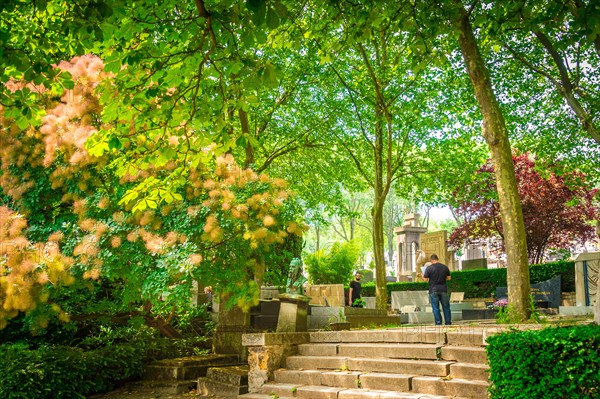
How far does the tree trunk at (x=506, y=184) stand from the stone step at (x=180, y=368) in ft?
20.1

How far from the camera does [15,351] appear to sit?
31.2 ft

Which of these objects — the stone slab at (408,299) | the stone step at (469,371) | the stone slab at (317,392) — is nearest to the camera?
the stone step at (469,371)

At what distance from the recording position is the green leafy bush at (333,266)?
73.9 ft

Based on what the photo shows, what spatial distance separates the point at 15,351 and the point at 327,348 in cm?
543

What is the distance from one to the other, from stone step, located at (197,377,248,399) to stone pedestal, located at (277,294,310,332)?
1402 mm

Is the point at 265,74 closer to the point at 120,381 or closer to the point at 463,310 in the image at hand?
the point at 120,381

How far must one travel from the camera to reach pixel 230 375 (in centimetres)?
976

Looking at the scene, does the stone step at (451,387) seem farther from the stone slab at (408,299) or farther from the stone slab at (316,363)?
the stone slab at (408,299)

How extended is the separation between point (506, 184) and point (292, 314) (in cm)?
475

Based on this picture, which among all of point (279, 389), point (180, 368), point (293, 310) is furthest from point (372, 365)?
point (180, 368)

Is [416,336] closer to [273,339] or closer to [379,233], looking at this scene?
[273,339]

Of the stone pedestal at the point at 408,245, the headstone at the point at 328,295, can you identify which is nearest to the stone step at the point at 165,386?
the headstone at the point at 328,295

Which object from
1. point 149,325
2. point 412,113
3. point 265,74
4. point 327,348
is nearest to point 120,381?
point 149,325

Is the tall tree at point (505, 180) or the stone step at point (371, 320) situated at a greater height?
the tall tree at point (505, 180)
